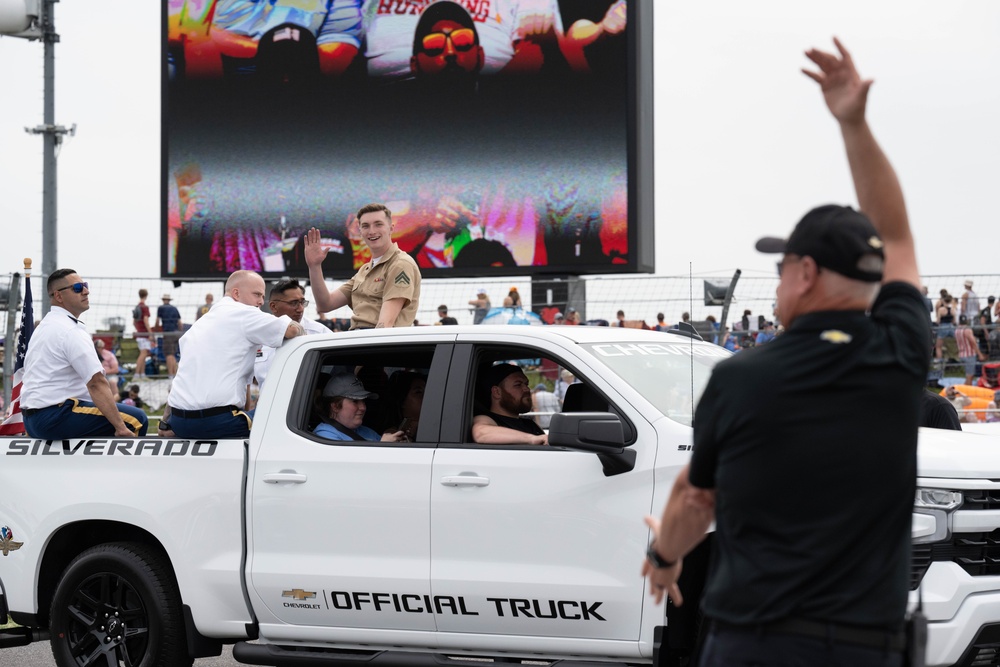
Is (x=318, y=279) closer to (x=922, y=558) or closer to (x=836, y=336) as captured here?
(x=922, y=558)

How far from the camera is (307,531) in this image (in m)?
6.09

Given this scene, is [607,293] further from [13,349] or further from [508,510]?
[508,510]

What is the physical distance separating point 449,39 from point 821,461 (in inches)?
895

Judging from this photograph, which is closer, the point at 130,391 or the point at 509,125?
the point at 130,391

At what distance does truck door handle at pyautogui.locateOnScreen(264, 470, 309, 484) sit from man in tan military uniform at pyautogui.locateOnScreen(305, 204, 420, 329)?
5.46 ft

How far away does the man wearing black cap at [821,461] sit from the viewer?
275cm

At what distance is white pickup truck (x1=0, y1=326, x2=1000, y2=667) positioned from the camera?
542cm

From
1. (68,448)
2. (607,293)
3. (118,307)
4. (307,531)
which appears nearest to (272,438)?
(307,531)

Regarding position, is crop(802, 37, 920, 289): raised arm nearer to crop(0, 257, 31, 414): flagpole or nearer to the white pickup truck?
the white pickup truck

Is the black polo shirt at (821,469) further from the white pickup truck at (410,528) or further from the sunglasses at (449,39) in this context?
the sunglasses at (449,39)

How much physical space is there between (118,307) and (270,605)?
41.0ft

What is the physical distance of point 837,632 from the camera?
273 centimetres

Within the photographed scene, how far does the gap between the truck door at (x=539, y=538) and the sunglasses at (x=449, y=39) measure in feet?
63.9

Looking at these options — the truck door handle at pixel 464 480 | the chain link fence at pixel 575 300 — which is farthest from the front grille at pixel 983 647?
the chain link fence at pixel 575 300
